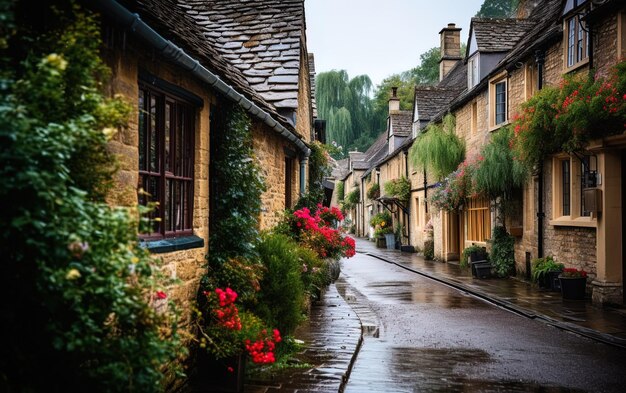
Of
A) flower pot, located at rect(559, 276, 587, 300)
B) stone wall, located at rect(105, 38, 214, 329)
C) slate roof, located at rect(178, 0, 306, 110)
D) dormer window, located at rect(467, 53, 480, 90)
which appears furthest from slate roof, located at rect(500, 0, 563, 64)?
stone wall, located at rect(105, 38, 214, 329)

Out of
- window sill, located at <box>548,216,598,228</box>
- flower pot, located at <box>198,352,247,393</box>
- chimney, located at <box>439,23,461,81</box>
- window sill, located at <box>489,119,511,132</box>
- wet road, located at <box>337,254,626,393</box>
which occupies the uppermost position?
chimney, located at <box>439,23,461,81</box>

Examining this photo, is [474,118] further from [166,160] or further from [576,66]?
[166,160]

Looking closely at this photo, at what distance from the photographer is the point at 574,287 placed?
11.9m

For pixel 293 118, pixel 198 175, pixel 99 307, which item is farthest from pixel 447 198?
pixel 99 307

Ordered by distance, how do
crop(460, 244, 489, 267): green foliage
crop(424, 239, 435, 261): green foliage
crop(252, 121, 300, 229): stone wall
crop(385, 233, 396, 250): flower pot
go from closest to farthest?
1. crop(252, 121, 300, 229): stone wall
2. crop(460, 244, 489, 267): green foliage
3. crop(424, 239, 435, 261): green foliage
4. crop(385, 233, 396, 250): flower pot

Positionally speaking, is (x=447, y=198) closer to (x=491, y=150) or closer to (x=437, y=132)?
(x=437, y=132)

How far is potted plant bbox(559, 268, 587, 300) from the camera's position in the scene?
38.9 ft

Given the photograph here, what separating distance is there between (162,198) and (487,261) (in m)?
14.2

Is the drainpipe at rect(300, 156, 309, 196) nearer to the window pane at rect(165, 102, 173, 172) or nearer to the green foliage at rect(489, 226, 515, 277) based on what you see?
the window pane at rect(165, 102, 173, 172)

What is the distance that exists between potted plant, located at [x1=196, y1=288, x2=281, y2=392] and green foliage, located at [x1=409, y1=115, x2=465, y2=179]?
652 inches

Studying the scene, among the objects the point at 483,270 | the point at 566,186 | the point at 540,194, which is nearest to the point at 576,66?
the point at 566,186

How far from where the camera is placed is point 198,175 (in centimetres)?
573

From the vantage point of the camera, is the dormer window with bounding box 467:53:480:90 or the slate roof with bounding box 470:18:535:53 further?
the dormer window with bounding box 467:53:480:90

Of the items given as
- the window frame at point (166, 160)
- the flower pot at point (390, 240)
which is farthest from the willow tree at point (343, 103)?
the window frame at point (166, 160)
